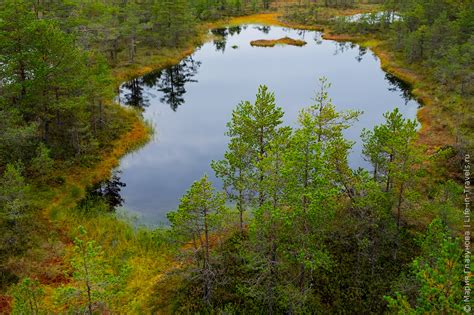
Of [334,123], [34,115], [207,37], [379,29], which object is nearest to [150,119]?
[34,115]

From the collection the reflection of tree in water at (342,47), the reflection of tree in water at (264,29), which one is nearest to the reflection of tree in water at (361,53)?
the reflection of tree in water at (342,47)

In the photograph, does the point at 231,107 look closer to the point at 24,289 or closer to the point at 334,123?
the point at 334,123

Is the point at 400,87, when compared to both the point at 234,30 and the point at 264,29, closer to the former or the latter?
the point at 264,29

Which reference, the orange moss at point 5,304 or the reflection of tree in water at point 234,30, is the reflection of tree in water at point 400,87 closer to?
the reflection of tree in water at point 234,30

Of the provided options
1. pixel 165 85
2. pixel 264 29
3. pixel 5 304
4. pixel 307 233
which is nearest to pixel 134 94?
pixel 165 85

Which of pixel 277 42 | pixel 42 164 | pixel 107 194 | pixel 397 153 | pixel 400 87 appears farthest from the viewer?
pixel 277 42

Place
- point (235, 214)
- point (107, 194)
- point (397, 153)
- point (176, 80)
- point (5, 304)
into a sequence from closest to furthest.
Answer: point (5, 304) < point (397, 153) < point (235, 214) < point (107, 194) < point (176, 80)

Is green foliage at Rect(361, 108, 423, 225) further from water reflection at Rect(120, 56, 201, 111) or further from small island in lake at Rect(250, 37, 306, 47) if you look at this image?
small island in lake at Rect(250, 37, 306, 47)
